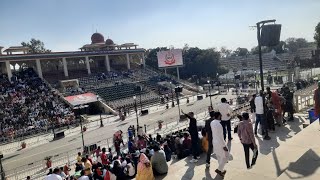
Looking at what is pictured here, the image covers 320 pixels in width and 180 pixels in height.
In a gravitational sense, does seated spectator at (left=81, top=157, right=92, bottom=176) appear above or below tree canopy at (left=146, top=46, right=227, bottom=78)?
below

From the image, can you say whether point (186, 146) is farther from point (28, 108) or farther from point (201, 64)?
point (201, 64)

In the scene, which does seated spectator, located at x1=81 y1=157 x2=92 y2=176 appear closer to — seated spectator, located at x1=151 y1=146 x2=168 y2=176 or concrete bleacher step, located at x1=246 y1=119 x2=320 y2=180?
seated spectator, located at x1=151 y1=146 x2=168 y2=176

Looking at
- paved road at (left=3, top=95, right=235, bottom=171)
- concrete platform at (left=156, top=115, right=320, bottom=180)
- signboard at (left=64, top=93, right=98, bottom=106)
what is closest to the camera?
concrete platform at (left=156, top=115, right=320, bottom=180)

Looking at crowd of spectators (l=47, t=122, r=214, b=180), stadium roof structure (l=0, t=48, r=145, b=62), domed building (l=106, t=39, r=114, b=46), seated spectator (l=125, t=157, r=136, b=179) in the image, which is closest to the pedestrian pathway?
stadium roof structure (l=0, t=48, r=145, b=62)

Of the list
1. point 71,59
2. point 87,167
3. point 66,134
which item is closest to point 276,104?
point 87,167

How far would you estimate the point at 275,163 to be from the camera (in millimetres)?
6125

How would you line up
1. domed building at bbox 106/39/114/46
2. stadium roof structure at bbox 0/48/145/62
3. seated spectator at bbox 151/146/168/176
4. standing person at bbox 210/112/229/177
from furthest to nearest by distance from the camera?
domed building at bbox 106/39/114/46 < stadium roof structure at bbox 0/48/145/62 < seated spectator at bbox 151/146/168/176 < standing person at bbox 210/112/229/177

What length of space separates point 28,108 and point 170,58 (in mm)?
27429

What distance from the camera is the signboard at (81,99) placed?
36.5 meters

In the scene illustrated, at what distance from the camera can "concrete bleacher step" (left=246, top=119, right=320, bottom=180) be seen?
5.14 m

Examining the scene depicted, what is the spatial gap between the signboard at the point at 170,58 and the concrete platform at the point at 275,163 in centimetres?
4371

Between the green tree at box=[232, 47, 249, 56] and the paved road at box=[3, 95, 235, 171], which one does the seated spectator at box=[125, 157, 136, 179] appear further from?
the green tree at box=[232, 47, 249, 56]

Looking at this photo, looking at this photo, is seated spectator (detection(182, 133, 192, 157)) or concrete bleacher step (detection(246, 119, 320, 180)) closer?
concrete bleacher step (detection(246, 119, 320, 180))

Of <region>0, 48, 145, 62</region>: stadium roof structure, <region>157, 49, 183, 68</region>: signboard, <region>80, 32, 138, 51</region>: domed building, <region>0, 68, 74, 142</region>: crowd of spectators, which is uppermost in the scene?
<region>80, 32, 138, 51</region>: domed building
